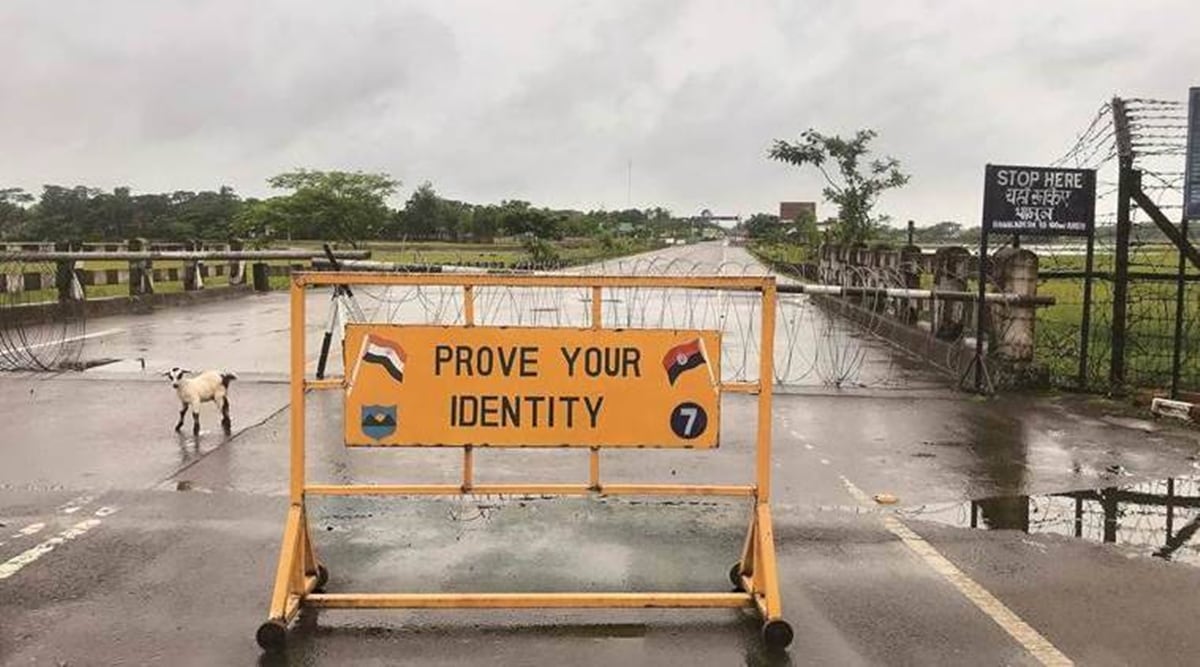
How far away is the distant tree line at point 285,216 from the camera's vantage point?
88.3 m

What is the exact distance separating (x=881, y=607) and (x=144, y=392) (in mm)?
8733

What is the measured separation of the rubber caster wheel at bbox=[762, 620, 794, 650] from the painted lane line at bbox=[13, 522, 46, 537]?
4443 mm

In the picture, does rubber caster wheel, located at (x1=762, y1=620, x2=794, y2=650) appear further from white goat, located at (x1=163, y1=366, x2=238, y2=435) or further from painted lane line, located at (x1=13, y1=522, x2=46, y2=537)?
white goat, located at (x1=163, y1=366, x2=238, y2=435)

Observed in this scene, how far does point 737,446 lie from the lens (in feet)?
28.7

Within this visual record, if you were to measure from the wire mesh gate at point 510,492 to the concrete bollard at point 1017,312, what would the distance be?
7.67m

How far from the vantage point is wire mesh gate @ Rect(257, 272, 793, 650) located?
4676mm

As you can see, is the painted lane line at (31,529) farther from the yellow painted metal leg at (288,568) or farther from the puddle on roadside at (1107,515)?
the puddle on roadside at (1107,515)

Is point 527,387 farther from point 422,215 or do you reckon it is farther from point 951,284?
point 422,215

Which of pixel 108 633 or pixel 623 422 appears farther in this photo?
pixel 623 422

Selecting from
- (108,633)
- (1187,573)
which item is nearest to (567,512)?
(108,633)

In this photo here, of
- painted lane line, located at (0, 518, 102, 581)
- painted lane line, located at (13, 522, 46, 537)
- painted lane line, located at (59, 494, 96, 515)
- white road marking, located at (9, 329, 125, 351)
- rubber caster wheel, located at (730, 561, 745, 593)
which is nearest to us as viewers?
rubber caster wheel, located at (730, 561, 745, 593)

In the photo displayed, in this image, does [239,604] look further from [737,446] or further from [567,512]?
[737,446]

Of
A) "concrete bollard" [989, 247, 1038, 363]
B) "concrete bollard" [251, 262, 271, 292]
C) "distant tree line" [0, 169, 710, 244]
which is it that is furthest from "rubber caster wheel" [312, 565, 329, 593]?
"distant tree line" [0, 169, 710, 244]

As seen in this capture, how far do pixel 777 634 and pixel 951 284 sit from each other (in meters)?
10.4
